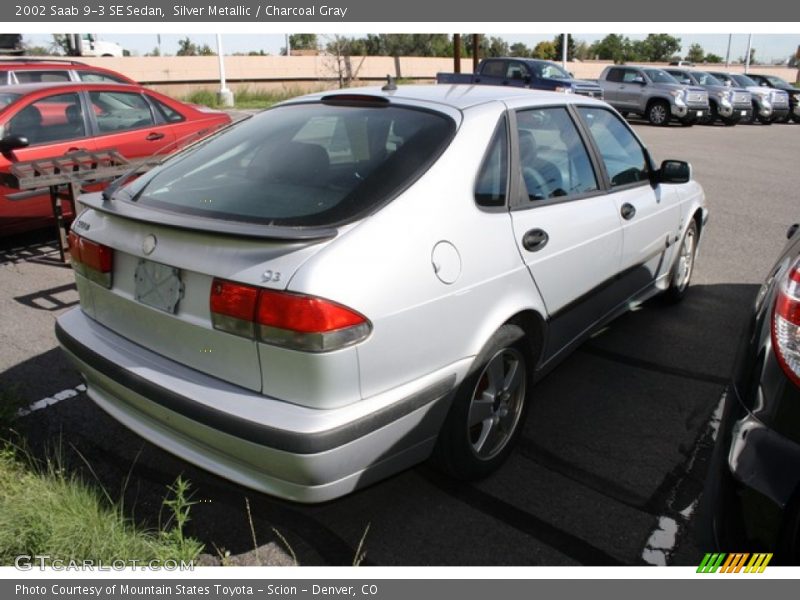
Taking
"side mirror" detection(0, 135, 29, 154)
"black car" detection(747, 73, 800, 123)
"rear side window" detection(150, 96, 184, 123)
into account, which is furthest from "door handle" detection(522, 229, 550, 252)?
"black car" detection(747, 73, 800, 123)

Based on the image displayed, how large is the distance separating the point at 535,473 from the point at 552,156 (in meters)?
1.58

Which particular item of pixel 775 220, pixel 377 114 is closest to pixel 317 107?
pixel 377 114

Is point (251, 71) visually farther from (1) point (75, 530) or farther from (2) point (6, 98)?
(1) point (75, 530)

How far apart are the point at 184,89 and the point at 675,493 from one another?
31.2 meters

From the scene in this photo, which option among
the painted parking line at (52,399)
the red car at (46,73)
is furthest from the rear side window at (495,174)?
the red car at (46,73)

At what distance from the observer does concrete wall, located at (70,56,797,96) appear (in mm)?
30484

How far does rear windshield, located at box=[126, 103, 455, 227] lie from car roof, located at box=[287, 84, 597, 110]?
0.14 m

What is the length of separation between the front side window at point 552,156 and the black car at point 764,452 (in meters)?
1.30

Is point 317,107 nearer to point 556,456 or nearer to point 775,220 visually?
point 556,456

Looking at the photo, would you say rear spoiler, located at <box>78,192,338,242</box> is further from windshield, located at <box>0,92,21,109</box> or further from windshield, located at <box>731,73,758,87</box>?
windshield, located at <box>731,73,758,87</box>

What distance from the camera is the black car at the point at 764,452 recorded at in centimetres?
183

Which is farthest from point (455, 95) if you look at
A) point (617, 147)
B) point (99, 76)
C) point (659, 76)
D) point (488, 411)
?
point (659, 76)

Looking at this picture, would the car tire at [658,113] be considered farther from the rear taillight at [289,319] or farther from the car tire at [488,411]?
the rear taillight at [289,319]

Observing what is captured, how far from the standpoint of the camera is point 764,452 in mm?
1889
